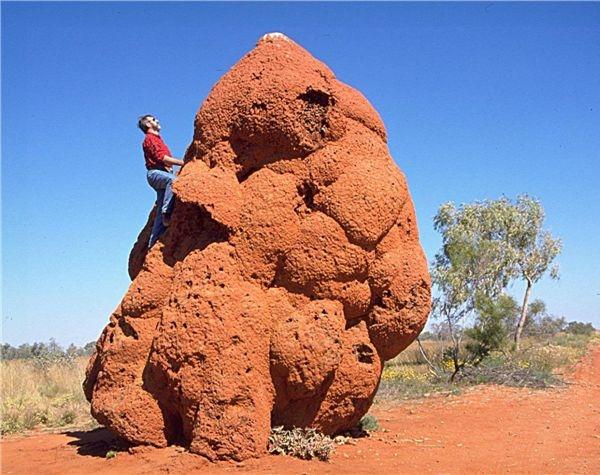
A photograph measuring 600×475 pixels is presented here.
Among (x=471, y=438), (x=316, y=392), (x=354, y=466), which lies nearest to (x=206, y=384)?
(x=316, y=392)

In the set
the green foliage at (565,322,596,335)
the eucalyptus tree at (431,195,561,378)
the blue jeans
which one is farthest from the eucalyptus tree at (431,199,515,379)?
the green foliage at (565,322,596,335)

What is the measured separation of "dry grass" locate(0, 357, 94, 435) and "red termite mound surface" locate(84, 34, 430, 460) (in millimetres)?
4096

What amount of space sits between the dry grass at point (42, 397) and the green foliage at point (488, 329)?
1053 centimetres

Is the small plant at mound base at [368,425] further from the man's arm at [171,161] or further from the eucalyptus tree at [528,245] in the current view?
the eucalyptus tree at [528,245]

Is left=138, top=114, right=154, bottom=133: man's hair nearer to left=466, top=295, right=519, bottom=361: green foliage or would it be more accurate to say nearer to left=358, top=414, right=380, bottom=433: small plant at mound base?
left=358, top=414, right=380, bottom=433: small plant at mound base

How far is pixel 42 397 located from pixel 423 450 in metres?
9.15

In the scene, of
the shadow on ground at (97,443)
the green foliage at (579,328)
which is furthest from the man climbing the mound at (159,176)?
the green foliage at (579,328)

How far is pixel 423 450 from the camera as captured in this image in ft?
22.2

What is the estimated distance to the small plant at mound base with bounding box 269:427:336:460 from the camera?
603 cm

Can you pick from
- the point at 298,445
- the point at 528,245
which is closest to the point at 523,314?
the point at 528,245

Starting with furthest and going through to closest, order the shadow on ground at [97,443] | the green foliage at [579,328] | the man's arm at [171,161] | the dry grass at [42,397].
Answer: the green foliage at [579,328]
the dry grass at [42,397]
the man's arm at [171,161]
the shadow on ground at [97,443]

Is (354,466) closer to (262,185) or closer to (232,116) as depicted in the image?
(262,185)

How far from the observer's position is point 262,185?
6.37 metres

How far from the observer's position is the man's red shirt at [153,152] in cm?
702
